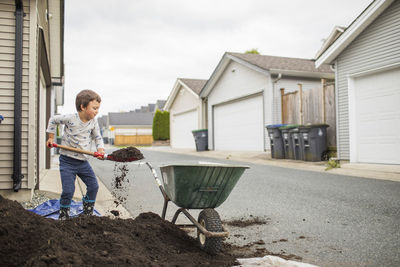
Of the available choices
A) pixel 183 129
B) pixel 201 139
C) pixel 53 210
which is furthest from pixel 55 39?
pixel 183 129

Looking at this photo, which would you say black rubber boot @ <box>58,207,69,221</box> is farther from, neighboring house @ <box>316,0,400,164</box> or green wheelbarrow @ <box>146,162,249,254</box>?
neighboring house @ <box>316,0,400,164</box>

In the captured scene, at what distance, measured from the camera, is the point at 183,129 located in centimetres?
2727

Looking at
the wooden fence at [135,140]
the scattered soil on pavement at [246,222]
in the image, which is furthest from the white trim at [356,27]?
the wooden fence at [135,140]

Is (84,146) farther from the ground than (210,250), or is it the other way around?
(84,146)

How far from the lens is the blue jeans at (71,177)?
3.74 m

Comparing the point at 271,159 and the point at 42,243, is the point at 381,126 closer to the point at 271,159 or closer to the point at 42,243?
the point at 271,159

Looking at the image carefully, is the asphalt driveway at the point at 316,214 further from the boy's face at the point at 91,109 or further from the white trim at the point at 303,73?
the white trim at the point at 303,73

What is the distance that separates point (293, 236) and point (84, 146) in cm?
252

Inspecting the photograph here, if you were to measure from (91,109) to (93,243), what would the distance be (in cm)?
166

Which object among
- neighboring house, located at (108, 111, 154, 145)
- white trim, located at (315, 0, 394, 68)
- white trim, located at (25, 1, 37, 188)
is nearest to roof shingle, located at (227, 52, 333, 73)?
white trim, located at (315, 0, 394, 68)

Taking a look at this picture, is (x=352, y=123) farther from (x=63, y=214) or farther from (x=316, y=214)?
(x=63, y=214)

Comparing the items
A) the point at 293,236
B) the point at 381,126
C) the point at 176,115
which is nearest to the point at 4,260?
the point at 293,236

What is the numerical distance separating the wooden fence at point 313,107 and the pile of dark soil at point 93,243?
10.5m

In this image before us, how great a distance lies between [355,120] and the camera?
1131cm
